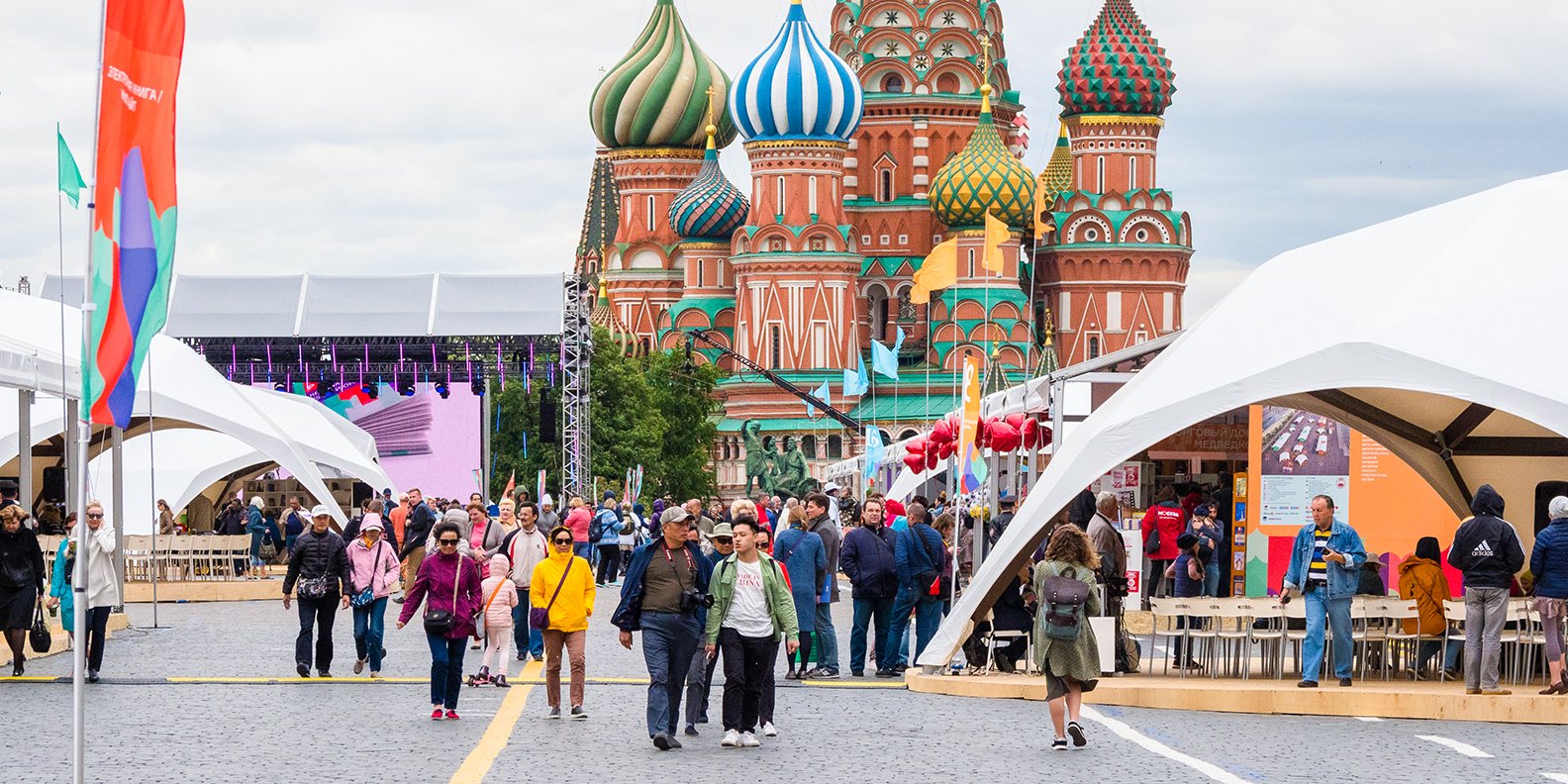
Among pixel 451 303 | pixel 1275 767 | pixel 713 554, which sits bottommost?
pixel 1275 767

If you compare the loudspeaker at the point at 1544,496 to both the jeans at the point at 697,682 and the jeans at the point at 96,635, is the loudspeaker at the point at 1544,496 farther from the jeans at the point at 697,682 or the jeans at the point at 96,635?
the jeans at the point at 96,635

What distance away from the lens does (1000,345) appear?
88.7 meters

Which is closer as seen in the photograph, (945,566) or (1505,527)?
(1505,527)

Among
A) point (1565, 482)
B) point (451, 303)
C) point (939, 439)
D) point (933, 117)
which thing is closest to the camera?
point (1565, 482)

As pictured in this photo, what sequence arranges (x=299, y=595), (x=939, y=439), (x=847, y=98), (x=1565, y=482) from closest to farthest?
(x=299, y=595), (x=1565, y=482), (x=939, y=439), (x=847, y=98)

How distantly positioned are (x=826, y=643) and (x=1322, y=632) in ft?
12.5

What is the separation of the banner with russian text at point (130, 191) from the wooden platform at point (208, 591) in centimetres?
1988

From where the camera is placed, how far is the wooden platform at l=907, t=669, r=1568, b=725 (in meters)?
15.0

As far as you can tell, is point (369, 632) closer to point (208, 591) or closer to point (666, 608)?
point (666, 608)

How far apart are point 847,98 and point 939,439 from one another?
6241 cm

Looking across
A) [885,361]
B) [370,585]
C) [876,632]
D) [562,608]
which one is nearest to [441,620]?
[562,608]

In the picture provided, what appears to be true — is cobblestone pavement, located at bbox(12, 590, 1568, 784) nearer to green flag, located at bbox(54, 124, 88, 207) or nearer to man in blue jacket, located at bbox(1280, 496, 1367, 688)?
man in blue jacket, located at bbox(1280, 496, 1367, 688)

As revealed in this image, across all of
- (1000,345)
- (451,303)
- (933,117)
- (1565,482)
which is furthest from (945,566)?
(933,117)

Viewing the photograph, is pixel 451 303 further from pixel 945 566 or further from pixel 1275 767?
pixel 1275 767
